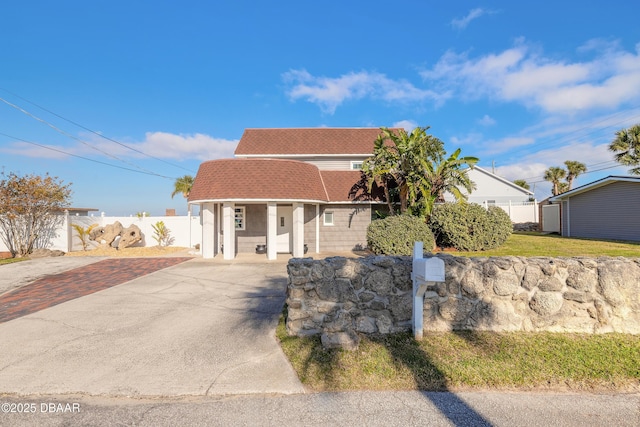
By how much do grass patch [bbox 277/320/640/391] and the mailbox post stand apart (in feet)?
0.92

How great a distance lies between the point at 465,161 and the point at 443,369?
41.4 feet

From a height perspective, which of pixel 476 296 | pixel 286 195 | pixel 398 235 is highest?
pixel 286 195

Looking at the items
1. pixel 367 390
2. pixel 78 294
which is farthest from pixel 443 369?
pixel 78 294

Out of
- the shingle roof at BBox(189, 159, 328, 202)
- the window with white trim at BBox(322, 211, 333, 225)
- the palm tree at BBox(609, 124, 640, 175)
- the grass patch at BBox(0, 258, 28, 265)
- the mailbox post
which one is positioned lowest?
the grass patch at BBox(0, 258, 28, 265)

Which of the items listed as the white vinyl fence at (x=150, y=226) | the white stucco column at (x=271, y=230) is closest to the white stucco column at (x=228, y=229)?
the white stucco column at (x=271, y=230)

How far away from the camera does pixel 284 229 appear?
16688mm

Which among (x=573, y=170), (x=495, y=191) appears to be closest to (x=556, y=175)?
(x=573, y=170)

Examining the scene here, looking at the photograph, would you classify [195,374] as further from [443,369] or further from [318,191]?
[318,191]

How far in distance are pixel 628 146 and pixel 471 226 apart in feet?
54.0

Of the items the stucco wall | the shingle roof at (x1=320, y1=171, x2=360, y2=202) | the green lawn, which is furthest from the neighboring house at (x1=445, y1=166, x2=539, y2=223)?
the green lawn

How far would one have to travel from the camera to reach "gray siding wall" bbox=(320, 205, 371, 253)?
16547mm

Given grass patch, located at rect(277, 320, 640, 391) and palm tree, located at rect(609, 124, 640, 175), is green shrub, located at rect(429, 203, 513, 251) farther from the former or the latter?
palm tree, located at rect(609, 124, 640, 175)

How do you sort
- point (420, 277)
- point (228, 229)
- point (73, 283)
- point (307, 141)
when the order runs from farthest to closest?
point (307, 141)
point (228, 229)
point (73, 283)
point (420, 277)

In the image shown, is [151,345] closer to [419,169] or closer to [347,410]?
[347,410]
